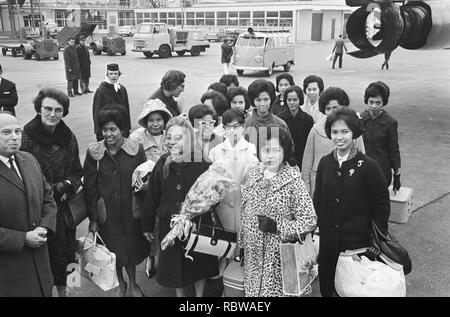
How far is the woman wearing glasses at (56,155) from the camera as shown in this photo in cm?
333

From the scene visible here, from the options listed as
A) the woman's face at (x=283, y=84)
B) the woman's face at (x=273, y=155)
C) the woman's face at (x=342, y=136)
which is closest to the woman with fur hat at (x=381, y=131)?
the woman's face at (x=283, y=84)

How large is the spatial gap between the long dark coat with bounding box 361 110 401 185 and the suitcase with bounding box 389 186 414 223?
0.47 metres

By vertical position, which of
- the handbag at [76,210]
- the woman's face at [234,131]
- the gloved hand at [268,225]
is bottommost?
the handbag at [76,210]

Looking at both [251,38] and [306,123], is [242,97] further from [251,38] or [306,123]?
[251,38]

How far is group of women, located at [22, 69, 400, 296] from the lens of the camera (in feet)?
9.95

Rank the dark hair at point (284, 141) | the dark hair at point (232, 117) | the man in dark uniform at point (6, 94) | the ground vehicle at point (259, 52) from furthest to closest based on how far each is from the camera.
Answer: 1. the ground vehicle at point (259, 52)
2. the man in dark uniform at point (6, 94)
3. the dark hair at point (232, 117)
4. the dark hair at point (284, 141)

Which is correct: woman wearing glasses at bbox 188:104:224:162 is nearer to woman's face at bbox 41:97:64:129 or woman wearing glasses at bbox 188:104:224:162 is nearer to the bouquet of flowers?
the bouquet of flowers

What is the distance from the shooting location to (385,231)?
3.19 meters

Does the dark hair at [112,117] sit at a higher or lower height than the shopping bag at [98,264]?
higher

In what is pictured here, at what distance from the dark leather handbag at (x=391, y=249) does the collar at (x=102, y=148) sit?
202cm

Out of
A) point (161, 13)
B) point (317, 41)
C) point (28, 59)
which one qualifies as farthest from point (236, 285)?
point (161, 13)

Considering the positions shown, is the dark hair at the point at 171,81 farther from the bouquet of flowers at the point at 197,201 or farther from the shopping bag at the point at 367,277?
the shopping bag at the point at 367,277

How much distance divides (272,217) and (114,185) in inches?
54.2

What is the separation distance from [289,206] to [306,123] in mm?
2364
